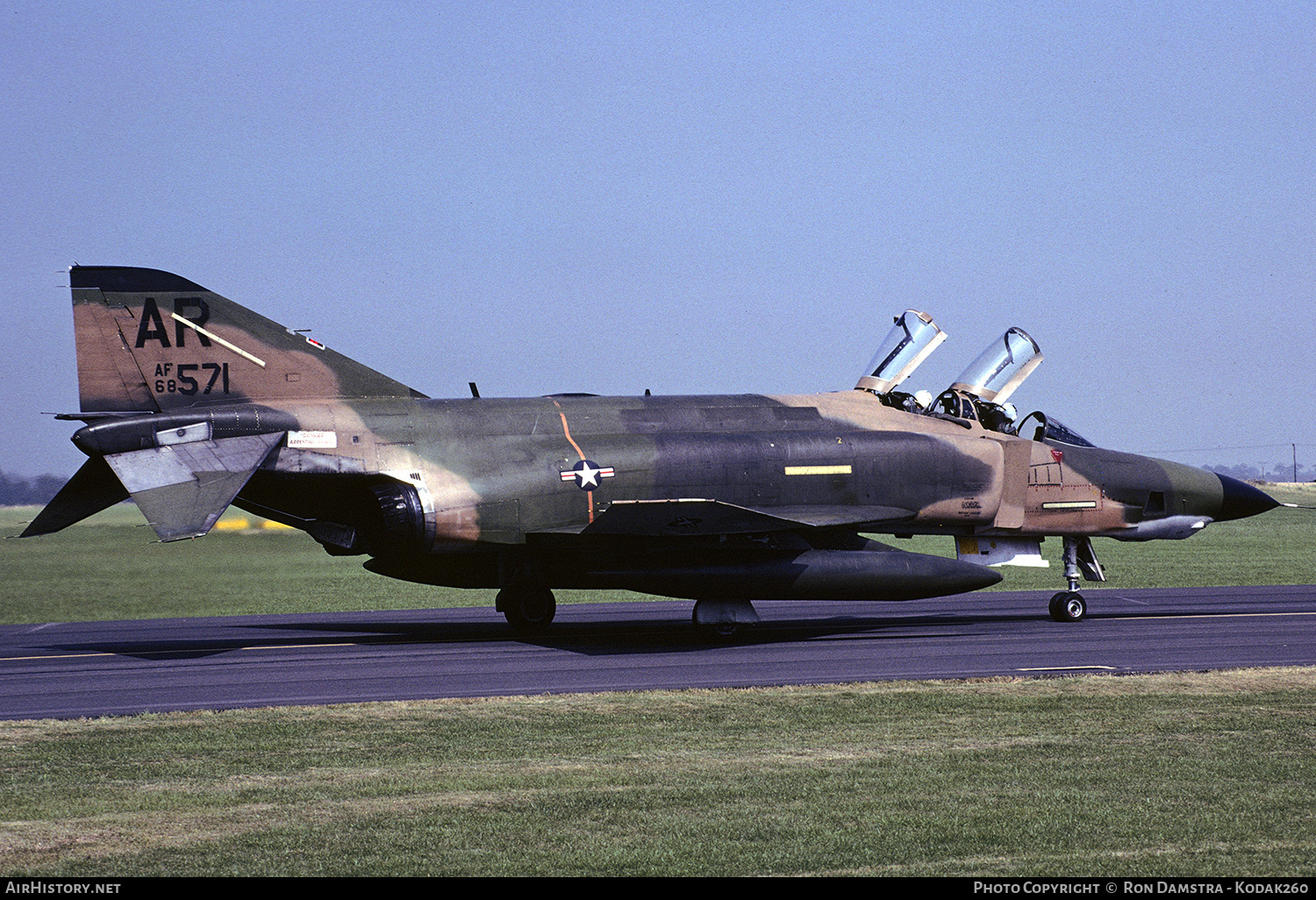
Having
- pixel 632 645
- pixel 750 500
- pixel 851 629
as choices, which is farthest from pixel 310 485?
pixel 851 629

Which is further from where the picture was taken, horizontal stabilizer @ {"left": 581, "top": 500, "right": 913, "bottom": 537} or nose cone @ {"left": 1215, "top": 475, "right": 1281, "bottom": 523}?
nose cone @ {"left": 1215, "top": 475, "right": 1281, "bottom": 523}

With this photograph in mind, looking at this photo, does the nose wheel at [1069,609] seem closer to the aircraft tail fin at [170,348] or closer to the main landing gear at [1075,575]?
the main landing gear at [1075,575]

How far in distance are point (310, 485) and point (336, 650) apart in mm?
2336

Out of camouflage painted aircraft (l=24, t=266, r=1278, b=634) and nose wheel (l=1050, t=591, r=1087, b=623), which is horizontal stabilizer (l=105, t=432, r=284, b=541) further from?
nose wheel (l=1050, t=591, r=1087, b=623)

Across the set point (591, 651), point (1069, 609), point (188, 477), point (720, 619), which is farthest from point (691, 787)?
point (1069, 609)

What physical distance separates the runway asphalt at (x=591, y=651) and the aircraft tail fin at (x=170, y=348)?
3594mm

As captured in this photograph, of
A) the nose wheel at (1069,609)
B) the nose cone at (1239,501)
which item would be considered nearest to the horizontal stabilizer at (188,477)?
the nose wheel at (1069,609)

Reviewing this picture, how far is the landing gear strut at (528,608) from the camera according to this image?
66.6 ft

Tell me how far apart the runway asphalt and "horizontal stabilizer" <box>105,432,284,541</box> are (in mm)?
1849

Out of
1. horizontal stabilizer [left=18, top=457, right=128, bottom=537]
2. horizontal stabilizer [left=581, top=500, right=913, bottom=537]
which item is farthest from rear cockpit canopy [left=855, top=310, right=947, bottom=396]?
horizontal stabilizer [left=18, top=457, right=128, bottom=537]

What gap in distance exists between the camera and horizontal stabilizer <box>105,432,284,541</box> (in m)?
16.1

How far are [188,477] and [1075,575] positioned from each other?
13.6 m
